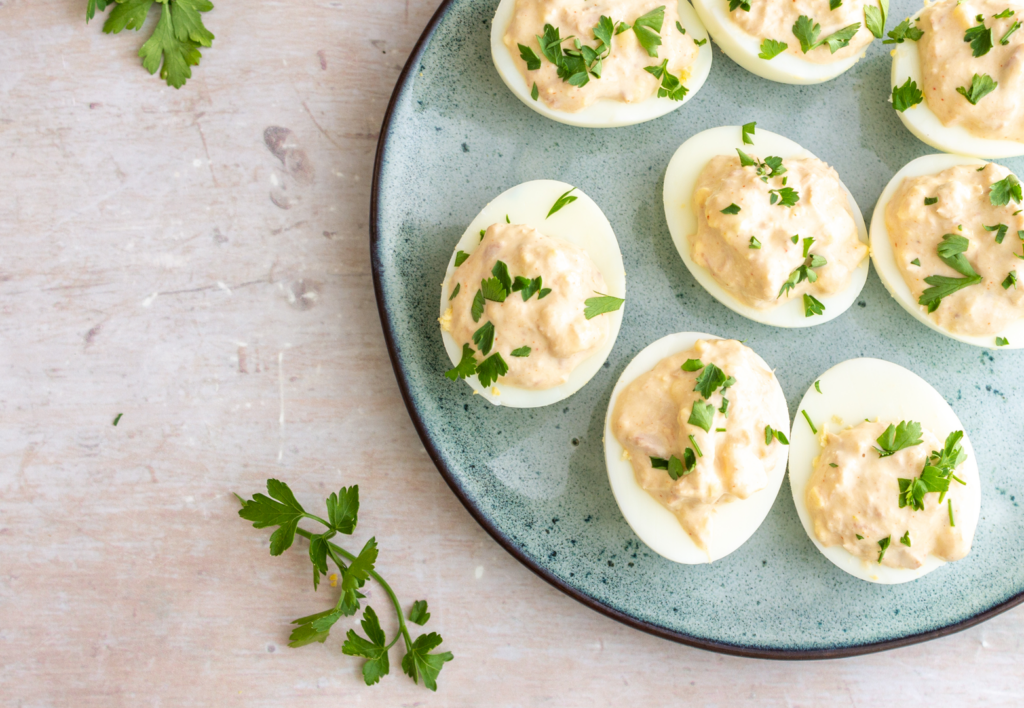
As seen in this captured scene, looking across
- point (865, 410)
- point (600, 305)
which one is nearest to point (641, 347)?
point (600, 305)

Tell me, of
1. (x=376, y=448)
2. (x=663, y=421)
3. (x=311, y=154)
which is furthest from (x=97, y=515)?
(x=663, y=421)

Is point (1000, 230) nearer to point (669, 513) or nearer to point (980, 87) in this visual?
point (980, 87)

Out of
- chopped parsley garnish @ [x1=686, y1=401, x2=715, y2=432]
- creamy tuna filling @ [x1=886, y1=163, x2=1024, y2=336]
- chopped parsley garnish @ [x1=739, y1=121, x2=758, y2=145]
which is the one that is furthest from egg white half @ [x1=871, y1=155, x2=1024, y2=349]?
chopped parsley garnish @ [x1=686, y1=401, x2=715, y2=432]

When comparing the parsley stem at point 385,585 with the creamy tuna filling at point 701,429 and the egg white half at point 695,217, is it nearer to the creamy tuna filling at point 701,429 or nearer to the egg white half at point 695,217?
the creamy tuna filling at point 701,429

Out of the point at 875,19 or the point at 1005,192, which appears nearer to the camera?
the point at 1005,192

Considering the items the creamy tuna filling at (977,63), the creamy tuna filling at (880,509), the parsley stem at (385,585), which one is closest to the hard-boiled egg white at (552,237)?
the parsley stem at (385,585)

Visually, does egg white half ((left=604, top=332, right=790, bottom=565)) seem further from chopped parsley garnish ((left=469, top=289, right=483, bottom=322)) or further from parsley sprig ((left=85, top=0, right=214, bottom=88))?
parsley sprig ((left=85, top=0, right=214, bottom=88))
